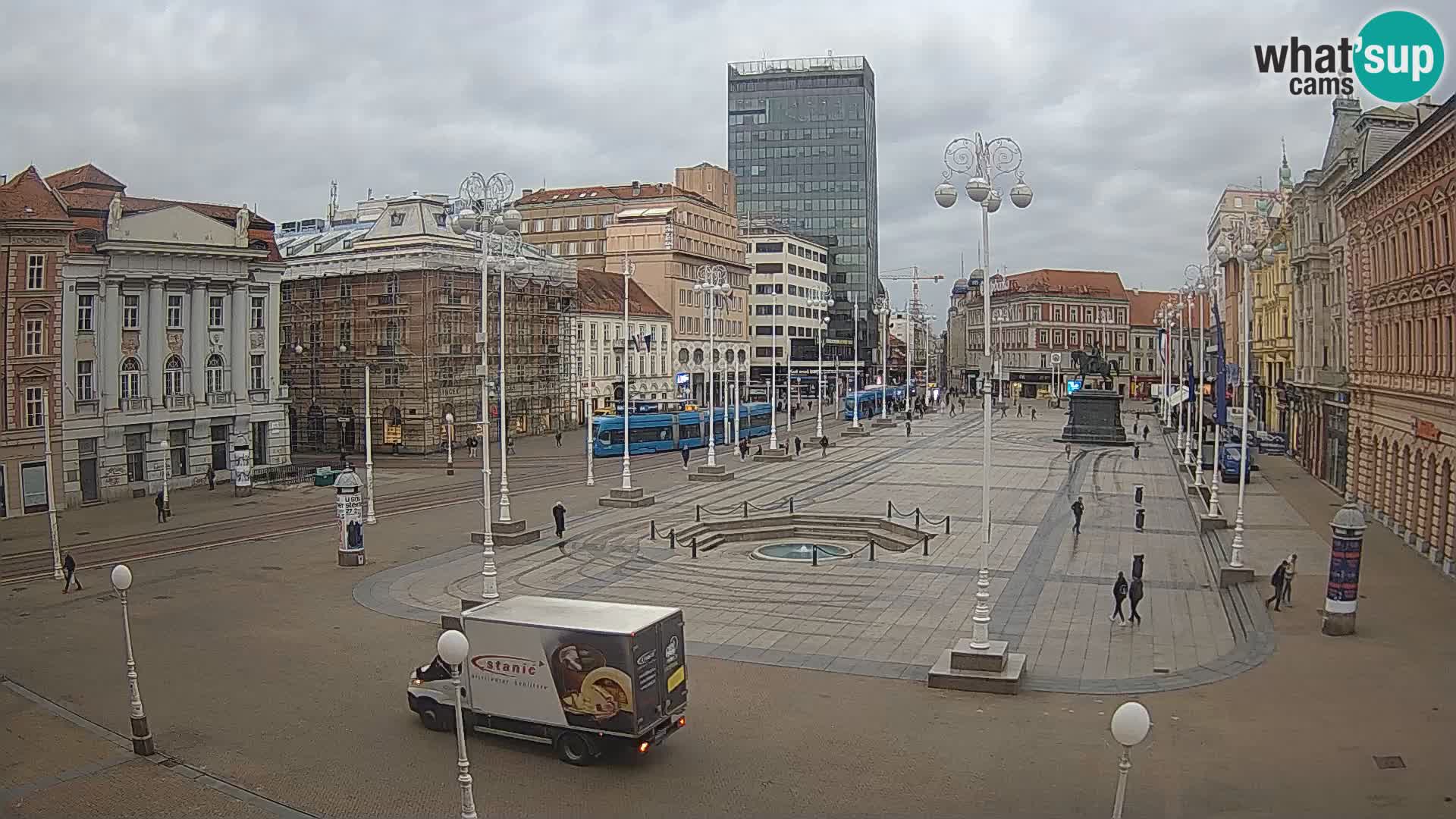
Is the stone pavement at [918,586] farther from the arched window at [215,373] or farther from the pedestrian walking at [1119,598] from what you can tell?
the arched window at [215,373]

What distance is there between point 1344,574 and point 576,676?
17390 mm

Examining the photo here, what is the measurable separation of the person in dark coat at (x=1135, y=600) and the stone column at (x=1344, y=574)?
387 centimetres

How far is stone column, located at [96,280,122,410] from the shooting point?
52.3m

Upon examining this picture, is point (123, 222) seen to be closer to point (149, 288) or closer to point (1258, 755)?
point (149, 288)

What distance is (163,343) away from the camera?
55.7 meters

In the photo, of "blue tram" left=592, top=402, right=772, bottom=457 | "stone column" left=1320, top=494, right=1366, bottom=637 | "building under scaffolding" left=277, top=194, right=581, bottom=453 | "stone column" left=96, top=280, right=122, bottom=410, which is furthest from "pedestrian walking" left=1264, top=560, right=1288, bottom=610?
"building under scaffolding" left=277, top=194, right=581, bottom=453

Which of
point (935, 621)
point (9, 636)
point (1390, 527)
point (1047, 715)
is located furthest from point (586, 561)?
point (1390, 527)

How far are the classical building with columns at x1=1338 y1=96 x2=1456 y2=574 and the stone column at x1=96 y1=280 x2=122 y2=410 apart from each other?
52.0m

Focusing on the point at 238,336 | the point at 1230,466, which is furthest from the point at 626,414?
the point at 1230,466

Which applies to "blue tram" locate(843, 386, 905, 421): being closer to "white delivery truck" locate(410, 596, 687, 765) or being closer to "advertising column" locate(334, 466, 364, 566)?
"advertising column" locate(334, 466, 364, 566)

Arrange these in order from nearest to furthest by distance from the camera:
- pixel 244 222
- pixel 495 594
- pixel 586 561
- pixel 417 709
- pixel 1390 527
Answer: pixel 417 709, pixel 495 594, pixel 586 561, pixel 1390 527, pixel 244 222

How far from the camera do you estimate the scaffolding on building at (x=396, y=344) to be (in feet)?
248

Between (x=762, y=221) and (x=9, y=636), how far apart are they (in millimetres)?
126637

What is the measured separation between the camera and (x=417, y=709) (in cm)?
1934
